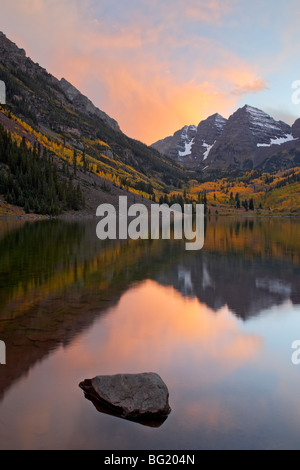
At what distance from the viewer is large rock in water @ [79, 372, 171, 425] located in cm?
954

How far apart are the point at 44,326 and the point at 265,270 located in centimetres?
2434

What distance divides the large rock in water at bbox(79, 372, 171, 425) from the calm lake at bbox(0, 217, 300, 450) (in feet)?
0.97

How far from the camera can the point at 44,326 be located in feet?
55.0

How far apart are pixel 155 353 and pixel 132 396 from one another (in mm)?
4382

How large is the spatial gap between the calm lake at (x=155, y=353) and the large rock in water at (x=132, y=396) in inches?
11.6

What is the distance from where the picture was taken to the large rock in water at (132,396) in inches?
376

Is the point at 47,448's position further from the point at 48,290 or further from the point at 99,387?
the point at 48,290

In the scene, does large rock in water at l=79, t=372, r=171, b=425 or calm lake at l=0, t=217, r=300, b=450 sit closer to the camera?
calm lake at l=0, t=217, r=300, b=450

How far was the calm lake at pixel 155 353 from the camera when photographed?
8844 millimetres

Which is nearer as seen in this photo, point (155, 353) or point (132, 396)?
point (132, 396)

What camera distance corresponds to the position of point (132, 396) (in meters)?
9.96

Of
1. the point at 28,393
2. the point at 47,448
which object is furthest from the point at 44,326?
the point at 47,448

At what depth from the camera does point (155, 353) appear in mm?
14273

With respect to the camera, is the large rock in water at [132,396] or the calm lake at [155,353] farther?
the large rock in water at [132,396]
